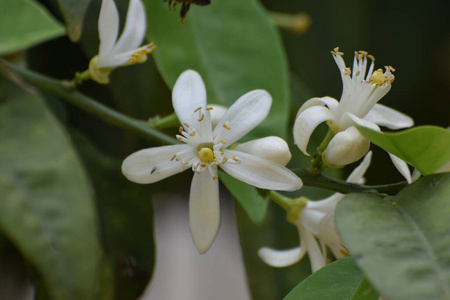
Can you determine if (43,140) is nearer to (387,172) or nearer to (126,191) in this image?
(126,191)

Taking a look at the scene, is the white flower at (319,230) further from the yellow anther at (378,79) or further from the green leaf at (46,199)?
the green leaf at (46,199)

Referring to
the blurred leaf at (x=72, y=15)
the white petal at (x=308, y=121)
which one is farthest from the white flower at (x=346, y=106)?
the blurred leaf at (x=72, y=15)

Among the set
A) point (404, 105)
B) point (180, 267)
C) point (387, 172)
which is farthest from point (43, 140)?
point (180, 267)

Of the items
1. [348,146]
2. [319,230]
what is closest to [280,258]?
[319,230]

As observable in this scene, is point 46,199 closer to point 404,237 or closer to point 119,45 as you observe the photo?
point 119,45

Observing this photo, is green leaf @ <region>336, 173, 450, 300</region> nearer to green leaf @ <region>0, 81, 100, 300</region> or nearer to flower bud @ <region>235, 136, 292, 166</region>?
flower bud @ <region>235, 136, 292, 166</region>

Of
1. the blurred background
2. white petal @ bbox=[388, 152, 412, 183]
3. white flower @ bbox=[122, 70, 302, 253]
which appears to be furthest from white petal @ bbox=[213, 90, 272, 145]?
the blurred background
